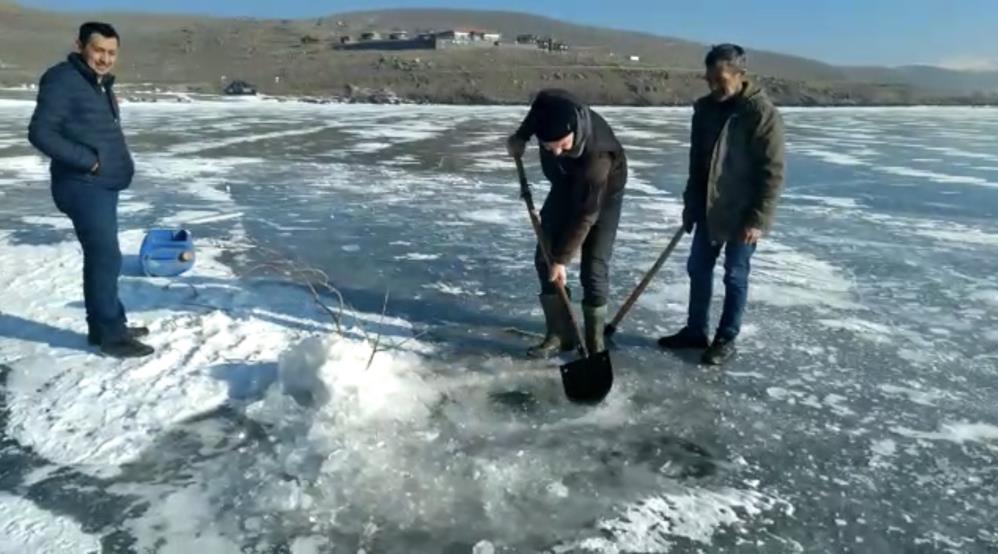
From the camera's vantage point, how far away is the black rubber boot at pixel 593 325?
4438 mm

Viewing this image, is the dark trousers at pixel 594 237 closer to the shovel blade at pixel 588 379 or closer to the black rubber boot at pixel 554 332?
the black rubber boot at pixel 554 332

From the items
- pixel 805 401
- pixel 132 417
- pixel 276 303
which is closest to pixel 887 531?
pixel 805 401

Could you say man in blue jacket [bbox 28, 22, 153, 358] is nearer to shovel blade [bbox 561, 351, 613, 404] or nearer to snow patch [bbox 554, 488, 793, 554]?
shovel blade [bbox 561, 351, 613, 404]

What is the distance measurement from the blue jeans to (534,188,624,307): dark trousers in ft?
1.93

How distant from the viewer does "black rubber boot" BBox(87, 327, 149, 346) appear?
14.5 feet

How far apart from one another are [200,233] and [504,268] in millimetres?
2863

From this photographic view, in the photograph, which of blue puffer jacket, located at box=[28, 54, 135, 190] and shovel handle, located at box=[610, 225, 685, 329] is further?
shovel handle, located at box=[610, 225, 685, 329]

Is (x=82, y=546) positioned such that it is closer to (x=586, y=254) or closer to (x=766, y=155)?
(x=586, y=254)

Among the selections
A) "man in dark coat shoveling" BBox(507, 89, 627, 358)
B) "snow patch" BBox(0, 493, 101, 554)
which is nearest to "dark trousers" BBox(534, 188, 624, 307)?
"man in dark coat shoveling" BBox(507, 89, 627, 358)

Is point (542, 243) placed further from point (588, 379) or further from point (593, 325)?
point (588, 379)

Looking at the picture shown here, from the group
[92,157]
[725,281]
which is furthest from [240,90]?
[725,281]

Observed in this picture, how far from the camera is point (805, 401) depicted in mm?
4090

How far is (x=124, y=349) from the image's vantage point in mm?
4316

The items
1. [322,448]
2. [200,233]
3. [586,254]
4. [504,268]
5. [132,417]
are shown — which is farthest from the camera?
[200,233]
